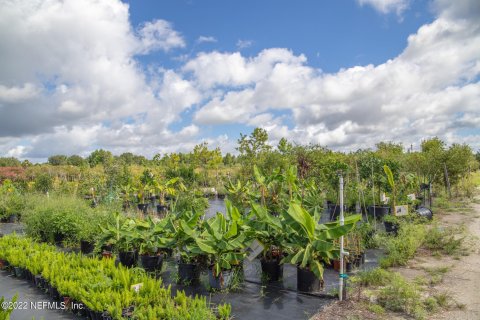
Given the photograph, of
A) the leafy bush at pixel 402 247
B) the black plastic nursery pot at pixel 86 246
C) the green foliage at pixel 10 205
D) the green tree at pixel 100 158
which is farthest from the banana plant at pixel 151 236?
the green tree at pixel 100 158

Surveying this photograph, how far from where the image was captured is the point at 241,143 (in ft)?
40.9

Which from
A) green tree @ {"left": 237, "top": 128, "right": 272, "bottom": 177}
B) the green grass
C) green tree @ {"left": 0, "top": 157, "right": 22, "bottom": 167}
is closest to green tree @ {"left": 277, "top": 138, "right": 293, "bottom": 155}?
green tree @ {"left": 237, "top": 128, "right": 272, "bottom": 177}

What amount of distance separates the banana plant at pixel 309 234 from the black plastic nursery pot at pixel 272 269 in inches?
18.2

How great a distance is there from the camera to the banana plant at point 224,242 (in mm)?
4027

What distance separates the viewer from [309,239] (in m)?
3.92

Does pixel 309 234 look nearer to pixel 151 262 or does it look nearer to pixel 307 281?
pixel 307 281

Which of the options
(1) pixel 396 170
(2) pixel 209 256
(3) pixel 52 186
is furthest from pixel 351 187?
(3) pixel 52 186

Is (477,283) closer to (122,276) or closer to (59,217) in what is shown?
(122,276)

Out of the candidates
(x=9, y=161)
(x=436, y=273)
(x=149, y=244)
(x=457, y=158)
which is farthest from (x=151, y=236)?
(x=9, y=161)

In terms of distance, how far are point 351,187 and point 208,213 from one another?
14.6ft

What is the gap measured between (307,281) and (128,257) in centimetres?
269

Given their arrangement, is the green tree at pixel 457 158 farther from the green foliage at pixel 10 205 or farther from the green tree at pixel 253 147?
the green foliage at pixel 10 205

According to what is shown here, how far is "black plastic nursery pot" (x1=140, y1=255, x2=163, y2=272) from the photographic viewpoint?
4867mm

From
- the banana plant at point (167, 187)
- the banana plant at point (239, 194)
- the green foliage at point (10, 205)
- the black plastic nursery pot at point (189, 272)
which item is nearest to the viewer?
the black plastic nursery pot at point (189, 272)
